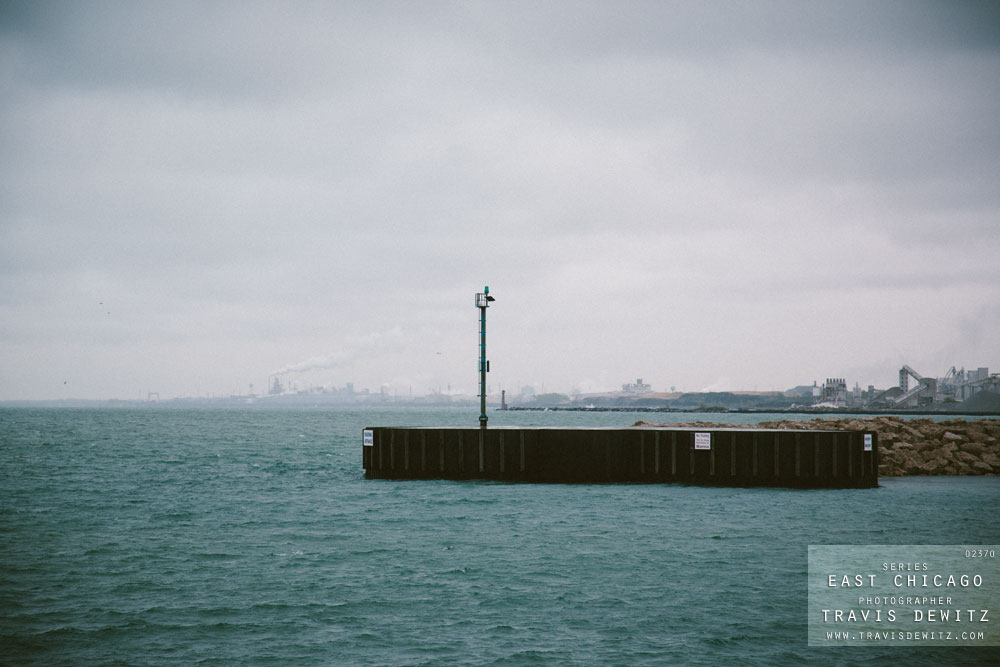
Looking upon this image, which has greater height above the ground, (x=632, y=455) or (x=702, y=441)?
(x=702, y=441)

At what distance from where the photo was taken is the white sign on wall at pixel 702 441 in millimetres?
35219

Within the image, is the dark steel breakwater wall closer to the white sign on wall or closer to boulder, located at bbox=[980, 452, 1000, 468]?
the white sign on wall

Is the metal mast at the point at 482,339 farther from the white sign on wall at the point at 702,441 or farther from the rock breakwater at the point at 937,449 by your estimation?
the rock breakwater at the point at 937,449

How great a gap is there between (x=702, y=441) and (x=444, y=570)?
1818 cm

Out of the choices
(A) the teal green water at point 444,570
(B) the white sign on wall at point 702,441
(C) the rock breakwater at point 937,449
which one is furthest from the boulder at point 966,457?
(B) the white sign on wall at point 702,441

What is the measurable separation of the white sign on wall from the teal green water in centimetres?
191

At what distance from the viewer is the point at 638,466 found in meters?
36.1

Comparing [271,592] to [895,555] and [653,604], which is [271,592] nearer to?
[653,604]

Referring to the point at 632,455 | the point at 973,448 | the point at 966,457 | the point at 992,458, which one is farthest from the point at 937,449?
the point at 632,455

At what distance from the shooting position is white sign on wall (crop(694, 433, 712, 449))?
3522 centimetres

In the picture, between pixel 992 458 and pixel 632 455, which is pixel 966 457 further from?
pixel 632 455

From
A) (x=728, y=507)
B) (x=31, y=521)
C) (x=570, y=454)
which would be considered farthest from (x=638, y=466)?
(x=31, y=521)

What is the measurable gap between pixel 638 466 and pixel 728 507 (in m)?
6.14

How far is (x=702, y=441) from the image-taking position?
35.3m
